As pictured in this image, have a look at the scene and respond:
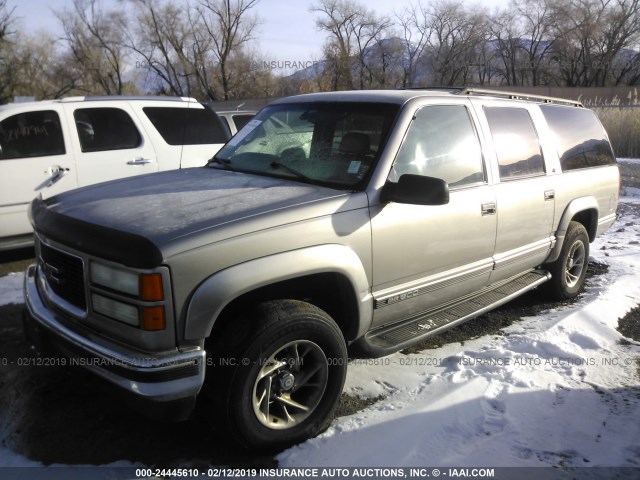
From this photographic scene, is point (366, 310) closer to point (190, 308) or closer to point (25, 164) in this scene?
point (190, 308)

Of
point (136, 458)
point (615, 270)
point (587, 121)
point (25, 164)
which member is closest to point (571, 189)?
point (587, 121)

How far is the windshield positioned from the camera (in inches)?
134

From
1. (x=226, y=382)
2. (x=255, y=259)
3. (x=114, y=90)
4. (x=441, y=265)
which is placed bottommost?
(x=226, y=382)

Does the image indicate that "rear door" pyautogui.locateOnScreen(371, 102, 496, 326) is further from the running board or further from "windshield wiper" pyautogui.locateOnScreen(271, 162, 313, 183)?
"windshield wiper" pyautogui.locateOnScreen(271, 162, 313, 183)

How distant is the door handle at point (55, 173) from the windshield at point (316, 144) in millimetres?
2891

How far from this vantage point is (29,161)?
19.7 feet

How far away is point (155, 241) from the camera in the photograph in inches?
96.3

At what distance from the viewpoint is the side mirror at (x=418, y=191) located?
308cm

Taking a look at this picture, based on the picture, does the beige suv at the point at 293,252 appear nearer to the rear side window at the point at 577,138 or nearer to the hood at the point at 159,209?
the hood at the point at 159,209

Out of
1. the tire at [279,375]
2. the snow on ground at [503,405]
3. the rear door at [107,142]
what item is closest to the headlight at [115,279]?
the tire at [279,375]

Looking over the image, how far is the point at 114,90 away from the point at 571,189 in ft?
152

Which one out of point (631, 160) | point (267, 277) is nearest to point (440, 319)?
point (267, 277)

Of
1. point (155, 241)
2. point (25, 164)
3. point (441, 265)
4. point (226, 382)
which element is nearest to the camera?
point (155, 241)

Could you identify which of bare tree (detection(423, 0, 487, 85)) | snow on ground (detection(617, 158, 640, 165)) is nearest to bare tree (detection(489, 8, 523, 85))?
bare tree (detection(423, 0, 487, 85))
